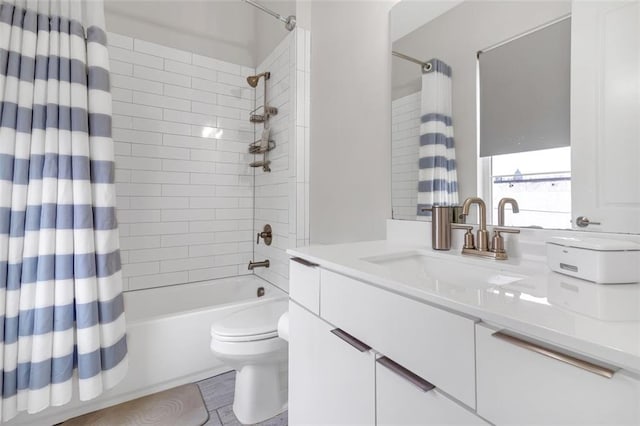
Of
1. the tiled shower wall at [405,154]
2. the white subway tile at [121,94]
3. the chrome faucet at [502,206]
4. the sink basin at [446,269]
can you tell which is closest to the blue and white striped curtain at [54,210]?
the white subway tile at [121,94]

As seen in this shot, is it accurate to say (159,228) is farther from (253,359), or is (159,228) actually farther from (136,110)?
(253,359)

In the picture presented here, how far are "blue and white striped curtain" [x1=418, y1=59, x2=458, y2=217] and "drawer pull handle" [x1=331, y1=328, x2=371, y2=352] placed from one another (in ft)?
2.07

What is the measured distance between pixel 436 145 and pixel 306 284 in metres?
0.74

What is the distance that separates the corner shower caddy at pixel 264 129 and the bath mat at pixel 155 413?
4.94ft

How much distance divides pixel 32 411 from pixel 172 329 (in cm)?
57

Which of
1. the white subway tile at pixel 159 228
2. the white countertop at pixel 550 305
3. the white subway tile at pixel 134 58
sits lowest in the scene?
the white countertop at pixel 550 305

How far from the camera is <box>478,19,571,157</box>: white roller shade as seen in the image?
832 millimetres

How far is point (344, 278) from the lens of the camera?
820mm

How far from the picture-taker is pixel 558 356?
406 mm

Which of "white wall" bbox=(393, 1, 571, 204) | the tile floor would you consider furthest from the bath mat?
"white wall" bbox=(393, 1, 571, 204)

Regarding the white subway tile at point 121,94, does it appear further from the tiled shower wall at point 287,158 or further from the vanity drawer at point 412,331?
the vanity drawer at point 412,331

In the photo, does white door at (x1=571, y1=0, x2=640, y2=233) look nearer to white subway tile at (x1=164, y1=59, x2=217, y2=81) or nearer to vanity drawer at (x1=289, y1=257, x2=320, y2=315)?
vanity drawer at (x1=289, y1=257, x2=320, y2=315)

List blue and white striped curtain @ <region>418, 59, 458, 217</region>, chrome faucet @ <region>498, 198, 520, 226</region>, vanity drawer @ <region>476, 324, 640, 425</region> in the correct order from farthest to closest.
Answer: blue and white striped curtain @ <region>418, 59, 458, 217</region>, chrome faucet @ <region>498, 198, 520, 226</region>, vanity drawer @ <region>476, 324, 640, 425</region>

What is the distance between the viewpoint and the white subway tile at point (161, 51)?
2.11 metres
